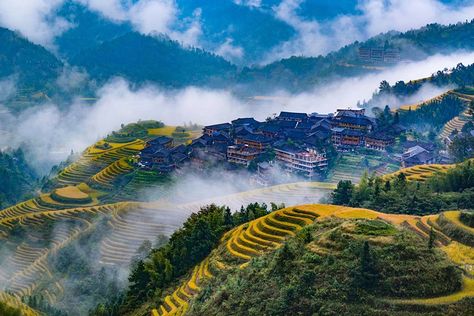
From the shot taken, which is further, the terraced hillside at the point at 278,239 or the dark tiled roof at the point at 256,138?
the dark tiled roof at the point at 256,138

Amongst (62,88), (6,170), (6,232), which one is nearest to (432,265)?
(6,232)

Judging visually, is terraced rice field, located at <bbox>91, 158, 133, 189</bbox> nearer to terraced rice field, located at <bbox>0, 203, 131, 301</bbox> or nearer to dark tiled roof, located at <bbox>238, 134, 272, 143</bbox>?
terraced rice field, located at <bbox>0, 203, 131, 301</bbox>

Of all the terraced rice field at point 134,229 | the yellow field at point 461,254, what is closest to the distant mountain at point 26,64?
the terraced rice field at point 134,229

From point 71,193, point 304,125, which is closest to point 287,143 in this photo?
point 304,125

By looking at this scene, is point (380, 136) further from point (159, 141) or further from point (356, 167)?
point (159, 141)

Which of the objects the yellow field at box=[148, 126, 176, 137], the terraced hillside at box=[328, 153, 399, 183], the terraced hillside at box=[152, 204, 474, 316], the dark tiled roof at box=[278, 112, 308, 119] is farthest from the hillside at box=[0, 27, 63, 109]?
the terraced hillside at box=[152, 204, 474, 316]

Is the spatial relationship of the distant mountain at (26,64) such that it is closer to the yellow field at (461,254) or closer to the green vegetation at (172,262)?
the green vegetation at (172,262)
